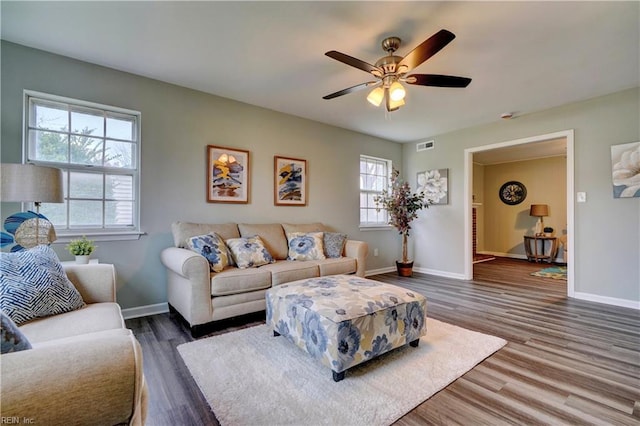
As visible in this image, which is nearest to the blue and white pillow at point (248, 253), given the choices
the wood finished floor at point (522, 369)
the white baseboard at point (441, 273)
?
the wood finished floor at point (522, 369)

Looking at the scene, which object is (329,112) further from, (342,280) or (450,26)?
(342,280)

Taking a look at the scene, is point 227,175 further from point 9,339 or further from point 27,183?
point 9,339

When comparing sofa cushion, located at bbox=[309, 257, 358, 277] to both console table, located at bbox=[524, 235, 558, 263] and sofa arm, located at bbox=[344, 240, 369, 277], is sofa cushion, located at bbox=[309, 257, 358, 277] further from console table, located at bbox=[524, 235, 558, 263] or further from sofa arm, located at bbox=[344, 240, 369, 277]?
console table, located at bbox=[524, 235, 558, 263]

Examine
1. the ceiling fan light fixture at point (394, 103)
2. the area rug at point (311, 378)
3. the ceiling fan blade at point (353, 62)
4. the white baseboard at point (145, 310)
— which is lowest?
the area rug at point (311, 378)

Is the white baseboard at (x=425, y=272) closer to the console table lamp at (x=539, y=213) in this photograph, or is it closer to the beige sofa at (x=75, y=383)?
the console table lamp at (x=539, y=213)

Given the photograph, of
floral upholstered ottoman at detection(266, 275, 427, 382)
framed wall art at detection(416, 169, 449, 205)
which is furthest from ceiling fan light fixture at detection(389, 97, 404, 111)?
framed wall art at detection(416, 169, 449, 205)

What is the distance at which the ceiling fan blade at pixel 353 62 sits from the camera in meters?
2.07

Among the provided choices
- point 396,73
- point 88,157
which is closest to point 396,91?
point 396,73

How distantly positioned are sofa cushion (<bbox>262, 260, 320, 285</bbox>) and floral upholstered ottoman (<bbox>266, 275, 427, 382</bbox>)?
1.53ft

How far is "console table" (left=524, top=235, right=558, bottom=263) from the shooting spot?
21.9ft

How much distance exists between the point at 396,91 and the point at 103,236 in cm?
309

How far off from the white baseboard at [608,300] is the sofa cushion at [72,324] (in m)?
4.97

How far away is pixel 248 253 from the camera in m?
3.08

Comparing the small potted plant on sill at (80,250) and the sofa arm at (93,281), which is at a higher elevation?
the small potted plant on sill at (80,250)
